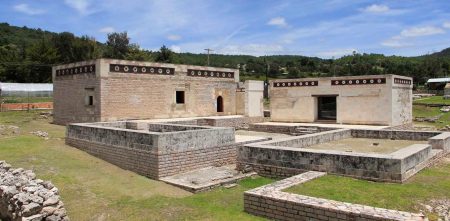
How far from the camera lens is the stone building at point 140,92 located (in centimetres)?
1939

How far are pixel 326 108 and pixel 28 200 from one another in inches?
755

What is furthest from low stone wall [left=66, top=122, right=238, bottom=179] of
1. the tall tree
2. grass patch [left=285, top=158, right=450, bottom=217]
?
the tall tree

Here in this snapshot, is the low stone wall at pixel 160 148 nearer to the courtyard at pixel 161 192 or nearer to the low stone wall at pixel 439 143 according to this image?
the courtyard at pixel 161 192

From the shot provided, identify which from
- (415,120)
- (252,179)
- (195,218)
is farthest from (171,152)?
(415,120)

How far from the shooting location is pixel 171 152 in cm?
1120

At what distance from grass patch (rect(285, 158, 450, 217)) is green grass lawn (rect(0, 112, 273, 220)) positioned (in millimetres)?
1499

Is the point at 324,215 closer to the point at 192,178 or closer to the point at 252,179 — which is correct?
the point at 252,179

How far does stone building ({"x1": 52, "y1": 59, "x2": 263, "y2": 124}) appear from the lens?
19391mm

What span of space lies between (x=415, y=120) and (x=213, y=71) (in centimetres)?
1477

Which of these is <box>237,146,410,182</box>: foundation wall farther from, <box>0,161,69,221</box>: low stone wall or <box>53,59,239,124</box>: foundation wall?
<box>53,59,239,124</box>: foundation wall

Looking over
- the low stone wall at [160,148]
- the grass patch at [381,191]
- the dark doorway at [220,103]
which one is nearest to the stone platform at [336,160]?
the grass patch at [381,191]

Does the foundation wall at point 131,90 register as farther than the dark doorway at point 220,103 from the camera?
No

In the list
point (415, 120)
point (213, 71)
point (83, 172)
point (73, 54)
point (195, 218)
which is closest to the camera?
point (195, 218)

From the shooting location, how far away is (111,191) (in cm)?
977
